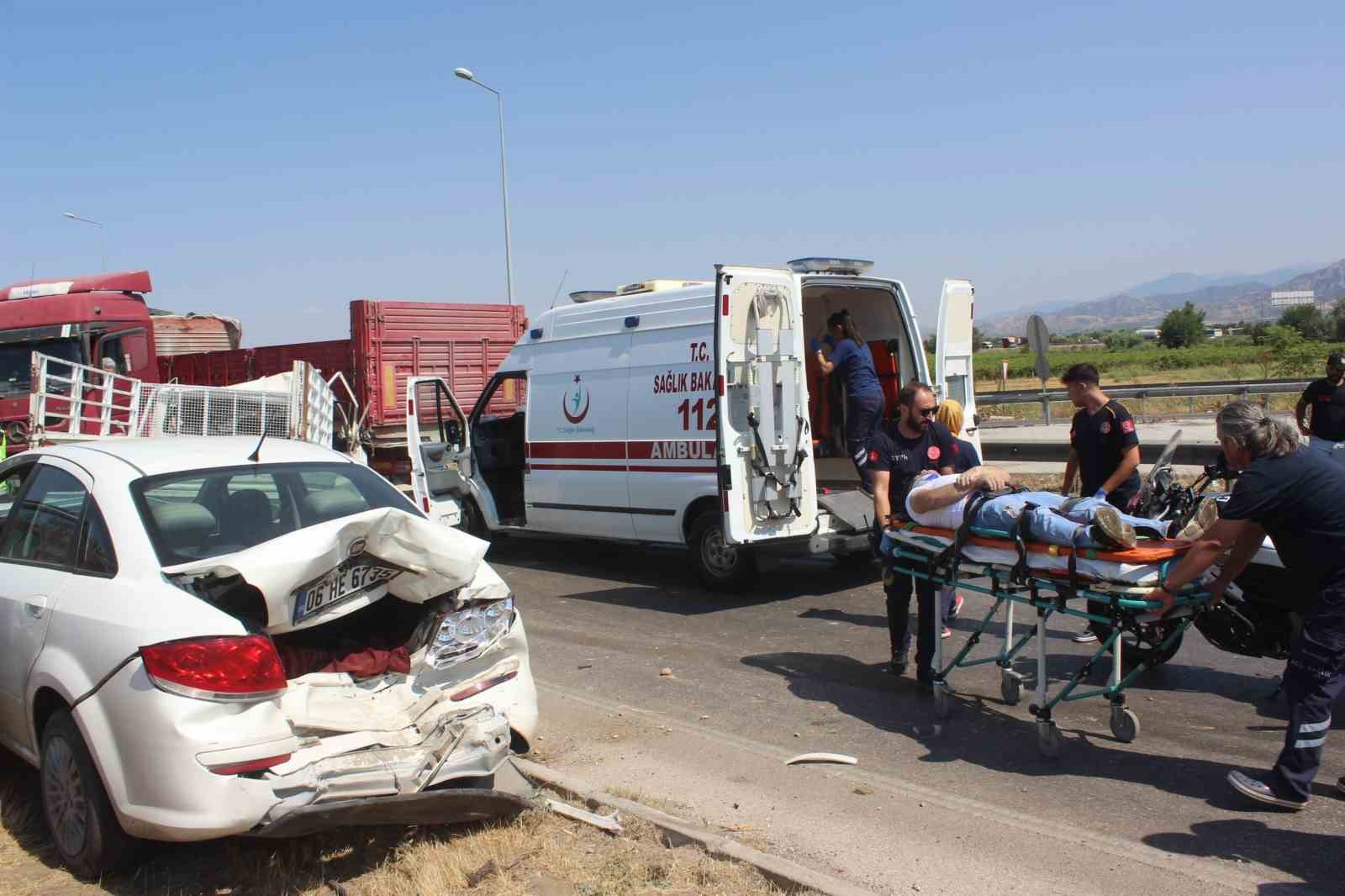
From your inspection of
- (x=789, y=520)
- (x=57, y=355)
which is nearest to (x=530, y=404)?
(x=789, y=520)

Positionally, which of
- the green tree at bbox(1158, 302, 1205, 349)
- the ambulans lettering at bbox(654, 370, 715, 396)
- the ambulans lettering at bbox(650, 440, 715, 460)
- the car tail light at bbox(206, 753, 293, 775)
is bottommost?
the car tail light at bbox(206, 753, 293, 775)

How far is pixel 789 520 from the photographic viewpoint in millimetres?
8680

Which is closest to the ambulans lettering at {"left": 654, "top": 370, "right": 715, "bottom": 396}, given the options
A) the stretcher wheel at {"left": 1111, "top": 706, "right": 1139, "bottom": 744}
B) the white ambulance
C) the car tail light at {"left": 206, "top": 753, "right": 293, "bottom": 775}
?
the white ambulance

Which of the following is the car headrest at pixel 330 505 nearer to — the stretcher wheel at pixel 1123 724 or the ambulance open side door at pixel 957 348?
the stretcher wheel at pixel 1123 724

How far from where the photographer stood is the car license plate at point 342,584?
163 inches

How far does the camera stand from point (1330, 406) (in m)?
10.0

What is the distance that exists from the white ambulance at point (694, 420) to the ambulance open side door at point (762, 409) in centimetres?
1

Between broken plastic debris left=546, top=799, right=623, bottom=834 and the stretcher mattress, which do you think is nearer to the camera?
broken plastic debris left=546, top=799, right=623, bottom=834

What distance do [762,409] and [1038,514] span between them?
3.65 metres

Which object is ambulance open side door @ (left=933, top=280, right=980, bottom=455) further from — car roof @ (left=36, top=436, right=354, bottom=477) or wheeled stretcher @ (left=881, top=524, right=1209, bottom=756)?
car roof @ (left=36, top=436, right=354, bottom=477)

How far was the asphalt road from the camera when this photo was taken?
13.5 feet

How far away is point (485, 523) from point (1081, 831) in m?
8.07

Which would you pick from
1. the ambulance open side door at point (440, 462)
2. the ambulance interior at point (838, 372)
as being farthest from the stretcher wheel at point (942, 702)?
the ambulance open side door at point (440, 462)

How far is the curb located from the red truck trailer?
36.7 feet
